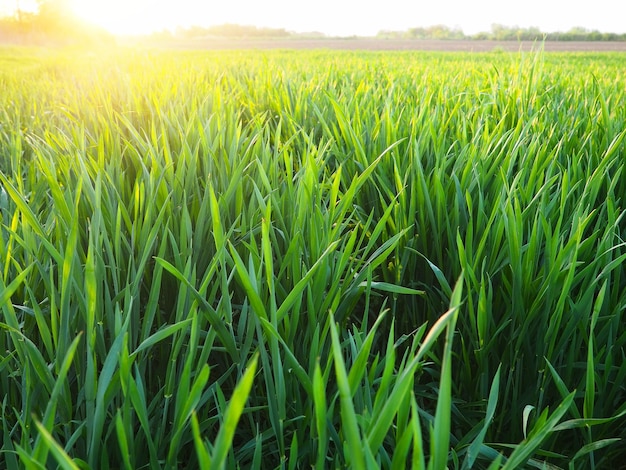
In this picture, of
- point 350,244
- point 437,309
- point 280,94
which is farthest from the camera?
point 280,94

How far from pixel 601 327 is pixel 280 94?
5.15 feet

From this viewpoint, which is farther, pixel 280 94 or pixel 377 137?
pixel 280 94

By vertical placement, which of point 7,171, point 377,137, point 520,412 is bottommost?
point 520,412

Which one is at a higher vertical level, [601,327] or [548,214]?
[548,214]

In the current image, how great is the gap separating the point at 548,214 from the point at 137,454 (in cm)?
74

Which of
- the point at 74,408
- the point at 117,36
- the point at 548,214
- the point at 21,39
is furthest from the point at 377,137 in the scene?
the point at 21,39

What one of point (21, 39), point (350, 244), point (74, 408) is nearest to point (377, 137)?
point (350, 244)

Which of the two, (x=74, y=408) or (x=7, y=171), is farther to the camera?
(x=7, y=171)

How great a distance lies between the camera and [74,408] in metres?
0.57

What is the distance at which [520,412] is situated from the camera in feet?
2.26

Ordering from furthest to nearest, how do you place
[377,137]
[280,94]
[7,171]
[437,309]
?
[280,94]
[7,171]
[377,137]
[437,309]

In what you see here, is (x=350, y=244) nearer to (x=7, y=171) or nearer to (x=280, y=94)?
(x=7, y=171)

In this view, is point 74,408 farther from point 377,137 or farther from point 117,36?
point 117,36

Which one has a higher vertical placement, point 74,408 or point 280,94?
point 280,94
